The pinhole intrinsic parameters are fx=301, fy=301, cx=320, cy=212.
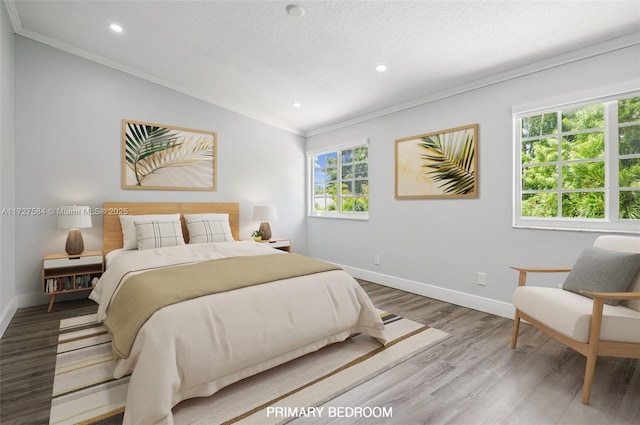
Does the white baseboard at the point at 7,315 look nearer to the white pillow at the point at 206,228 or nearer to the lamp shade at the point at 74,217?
the lamp shade at the point at 74,217

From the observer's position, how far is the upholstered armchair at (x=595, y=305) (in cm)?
173

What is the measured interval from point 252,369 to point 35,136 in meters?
3.53

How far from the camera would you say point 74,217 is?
3232mm

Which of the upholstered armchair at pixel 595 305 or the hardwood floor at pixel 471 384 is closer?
the hardwood floor at pixel 471 384

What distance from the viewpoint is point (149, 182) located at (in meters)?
3.98

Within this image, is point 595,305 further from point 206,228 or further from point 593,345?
point 206,228

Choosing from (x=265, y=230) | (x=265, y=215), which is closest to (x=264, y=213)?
(x=265, y=215)

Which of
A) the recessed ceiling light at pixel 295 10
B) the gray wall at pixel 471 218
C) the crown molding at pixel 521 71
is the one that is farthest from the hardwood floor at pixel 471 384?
the recessed ceiling light at pixel 295 10

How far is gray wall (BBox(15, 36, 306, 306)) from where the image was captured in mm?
3262

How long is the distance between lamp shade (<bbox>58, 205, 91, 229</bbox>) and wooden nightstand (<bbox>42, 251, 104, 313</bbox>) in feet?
1.06

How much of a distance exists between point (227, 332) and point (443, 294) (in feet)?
8.62

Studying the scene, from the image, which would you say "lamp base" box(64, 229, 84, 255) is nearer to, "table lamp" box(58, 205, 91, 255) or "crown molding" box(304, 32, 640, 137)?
"table lamp" box(58, 205, 91, 255)

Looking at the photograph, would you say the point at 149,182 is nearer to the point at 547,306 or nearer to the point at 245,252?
the point at 245,252

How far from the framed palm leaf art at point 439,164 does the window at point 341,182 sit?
2.33 feet
